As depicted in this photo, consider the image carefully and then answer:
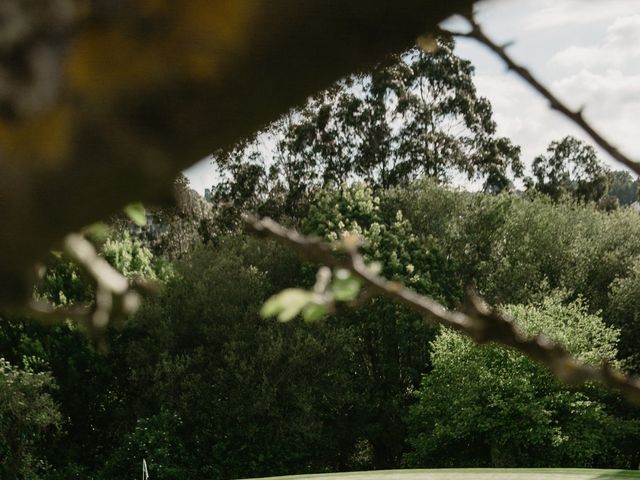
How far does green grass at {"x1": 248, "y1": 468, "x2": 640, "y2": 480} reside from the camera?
1655 cm

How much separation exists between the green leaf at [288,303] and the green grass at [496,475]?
17.0m

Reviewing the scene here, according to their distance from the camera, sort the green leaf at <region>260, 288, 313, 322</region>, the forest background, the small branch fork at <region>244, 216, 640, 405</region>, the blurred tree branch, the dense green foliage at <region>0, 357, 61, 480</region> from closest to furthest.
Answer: the blurred tree branch
the small branch fork at <region>244, 216, 640, 405</region>
the green leaf at <region>260, 288, 313, 322</region>
the dense green foliage at <region>0, 357, 61, 480</region>
the forest background

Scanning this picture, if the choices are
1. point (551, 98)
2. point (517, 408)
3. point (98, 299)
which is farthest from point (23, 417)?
point (551, 98)

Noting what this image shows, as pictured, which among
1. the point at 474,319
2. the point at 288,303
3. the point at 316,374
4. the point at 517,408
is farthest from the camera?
the point at 316,374

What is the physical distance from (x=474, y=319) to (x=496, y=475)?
17.8 m

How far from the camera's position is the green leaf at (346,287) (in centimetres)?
80

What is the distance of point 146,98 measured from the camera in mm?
375

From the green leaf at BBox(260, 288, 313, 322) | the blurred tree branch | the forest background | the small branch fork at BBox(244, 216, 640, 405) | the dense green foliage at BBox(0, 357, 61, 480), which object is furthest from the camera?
the forest background

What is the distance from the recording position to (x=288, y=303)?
2.49ft

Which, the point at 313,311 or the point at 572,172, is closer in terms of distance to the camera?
the point at 313,311

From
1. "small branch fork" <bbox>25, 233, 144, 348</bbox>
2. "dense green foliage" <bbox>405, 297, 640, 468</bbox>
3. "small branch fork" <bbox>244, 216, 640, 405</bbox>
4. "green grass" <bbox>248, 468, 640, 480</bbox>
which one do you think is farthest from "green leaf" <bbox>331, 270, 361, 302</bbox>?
"dense green foliage" <bbox>405, 297, 640, 468</bbox>

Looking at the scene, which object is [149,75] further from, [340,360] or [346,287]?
[340,360]

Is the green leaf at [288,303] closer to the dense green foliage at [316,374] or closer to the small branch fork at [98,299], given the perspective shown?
the small branch fork at [98,299]

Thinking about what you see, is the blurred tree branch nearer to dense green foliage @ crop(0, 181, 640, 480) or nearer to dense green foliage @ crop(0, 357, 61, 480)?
dense green foliage @ crop(0, 357, 61, 480)
